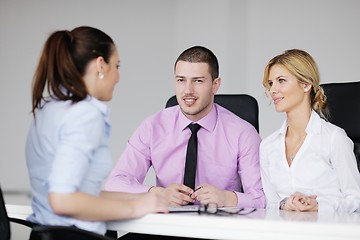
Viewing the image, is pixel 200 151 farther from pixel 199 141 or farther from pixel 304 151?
pixel 304 151

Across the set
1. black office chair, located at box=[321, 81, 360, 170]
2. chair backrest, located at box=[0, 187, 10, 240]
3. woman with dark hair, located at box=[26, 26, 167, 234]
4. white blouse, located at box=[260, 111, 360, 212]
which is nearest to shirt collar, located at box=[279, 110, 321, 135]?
white blouse, located at box=[260, 111, 360, 212]

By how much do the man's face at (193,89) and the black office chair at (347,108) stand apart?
0.57 meters

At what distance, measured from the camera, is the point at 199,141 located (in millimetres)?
3012

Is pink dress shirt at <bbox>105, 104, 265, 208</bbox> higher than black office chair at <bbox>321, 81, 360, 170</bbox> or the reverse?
the reverse

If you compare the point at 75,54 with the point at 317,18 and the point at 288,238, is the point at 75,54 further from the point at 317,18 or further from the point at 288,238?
the point at 317,18

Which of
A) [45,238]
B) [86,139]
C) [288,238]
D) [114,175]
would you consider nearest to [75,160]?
[86,139]

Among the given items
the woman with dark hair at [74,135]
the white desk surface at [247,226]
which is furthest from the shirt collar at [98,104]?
the white desk surface at [247,226]

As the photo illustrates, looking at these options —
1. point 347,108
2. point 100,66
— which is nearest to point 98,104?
point 100,66

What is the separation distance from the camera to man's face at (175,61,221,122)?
2.96 meters

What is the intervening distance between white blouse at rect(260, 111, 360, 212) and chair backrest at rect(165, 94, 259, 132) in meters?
0.50

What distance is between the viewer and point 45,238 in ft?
5.67

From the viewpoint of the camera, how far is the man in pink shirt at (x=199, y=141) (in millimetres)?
2947

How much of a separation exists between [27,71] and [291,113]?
333cm

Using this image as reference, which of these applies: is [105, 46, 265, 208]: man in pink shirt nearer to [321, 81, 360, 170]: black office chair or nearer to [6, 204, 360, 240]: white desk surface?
[321, 81, 360, 170]: black office chair
